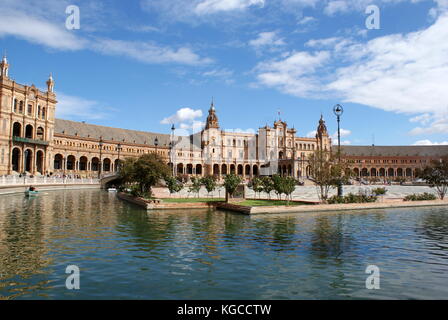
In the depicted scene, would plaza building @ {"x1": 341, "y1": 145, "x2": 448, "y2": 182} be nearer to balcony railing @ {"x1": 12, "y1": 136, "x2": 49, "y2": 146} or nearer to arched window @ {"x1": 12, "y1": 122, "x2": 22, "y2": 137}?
balcony railing @ {"x1": 12, "y1": 136, "x2": 49, "y2": 146}

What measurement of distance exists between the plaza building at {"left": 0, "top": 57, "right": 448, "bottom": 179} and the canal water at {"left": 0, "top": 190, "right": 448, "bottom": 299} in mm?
37574

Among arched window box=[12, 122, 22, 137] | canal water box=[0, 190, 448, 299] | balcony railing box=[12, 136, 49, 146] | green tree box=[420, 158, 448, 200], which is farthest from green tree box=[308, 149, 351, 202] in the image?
arched window box=[12, 122, 22, 137]

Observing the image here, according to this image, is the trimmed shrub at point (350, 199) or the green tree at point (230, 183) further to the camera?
the green tree at point (230, 183)

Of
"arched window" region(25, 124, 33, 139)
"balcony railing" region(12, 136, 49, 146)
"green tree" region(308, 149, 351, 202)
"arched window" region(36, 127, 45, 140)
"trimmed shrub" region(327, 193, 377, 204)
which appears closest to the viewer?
"trimmed shrub" region(327, 193, 377, 204)

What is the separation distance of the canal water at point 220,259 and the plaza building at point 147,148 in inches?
1479

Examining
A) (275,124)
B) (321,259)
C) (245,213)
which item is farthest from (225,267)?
(275,124)

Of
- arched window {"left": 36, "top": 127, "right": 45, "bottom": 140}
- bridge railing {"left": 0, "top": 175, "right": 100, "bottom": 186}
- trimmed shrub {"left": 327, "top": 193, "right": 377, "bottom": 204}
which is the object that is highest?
arched window {"left": 36, "top": 127, "right": 45, "bottom": 140}

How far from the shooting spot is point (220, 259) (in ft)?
36.2

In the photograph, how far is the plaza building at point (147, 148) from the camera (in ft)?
197

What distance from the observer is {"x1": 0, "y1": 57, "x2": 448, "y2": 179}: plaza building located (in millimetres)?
60031

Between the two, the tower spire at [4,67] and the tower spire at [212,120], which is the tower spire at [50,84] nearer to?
the tower spire at [4,67]

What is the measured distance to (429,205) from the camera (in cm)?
3027

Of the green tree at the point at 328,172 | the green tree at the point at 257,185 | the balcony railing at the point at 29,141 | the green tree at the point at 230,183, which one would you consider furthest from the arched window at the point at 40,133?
the green tree at the point at 328,172
